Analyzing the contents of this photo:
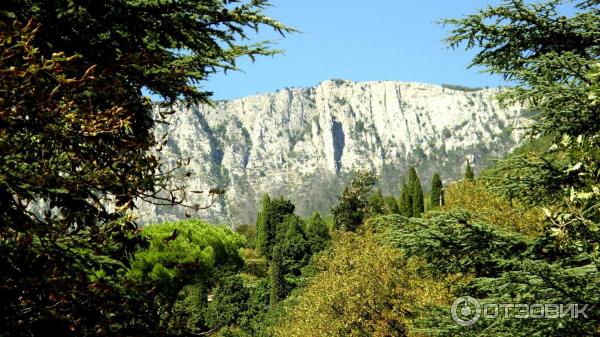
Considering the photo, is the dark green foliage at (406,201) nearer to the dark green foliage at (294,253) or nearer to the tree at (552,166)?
the dark green foliage at (294,253)

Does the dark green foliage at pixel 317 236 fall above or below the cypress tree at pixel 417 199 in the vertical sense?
below

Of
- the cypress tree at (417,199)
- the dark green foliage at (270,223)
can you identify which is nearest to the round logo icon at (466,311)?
the cypress tree at (417,199)

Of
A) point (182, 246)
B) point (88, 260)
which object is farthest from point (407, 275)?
point (88, 260)

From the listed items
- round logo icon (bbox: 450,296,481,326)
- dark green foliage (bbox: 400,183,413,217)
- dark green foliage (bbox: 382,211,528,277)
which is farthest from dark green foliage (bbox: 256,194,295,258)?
dark green foliage (bbox: 382,211,528,277)

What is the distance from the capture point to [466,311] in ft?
25.0

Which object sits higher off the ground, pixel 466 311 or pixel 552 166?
pixel 552 166

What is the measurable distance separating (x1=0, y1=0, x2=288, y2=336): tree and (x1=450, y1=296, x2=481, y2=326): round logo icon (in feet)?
14.0

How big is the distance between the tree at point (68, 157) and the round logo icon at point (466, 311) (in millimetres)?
4267

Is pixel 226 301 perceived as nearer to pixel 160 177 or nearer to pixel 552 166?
pixel 552 166

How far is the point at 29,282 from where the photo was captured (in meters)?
3.35

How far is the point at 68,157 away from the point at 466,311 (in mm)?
5719

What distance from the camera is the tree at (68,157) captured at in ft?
10.3

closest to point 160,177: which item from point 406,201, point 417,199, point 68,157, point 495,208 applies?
A: point 68,157

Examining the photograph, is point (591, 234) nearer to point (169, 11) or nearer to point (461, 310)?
point (461, 310)
